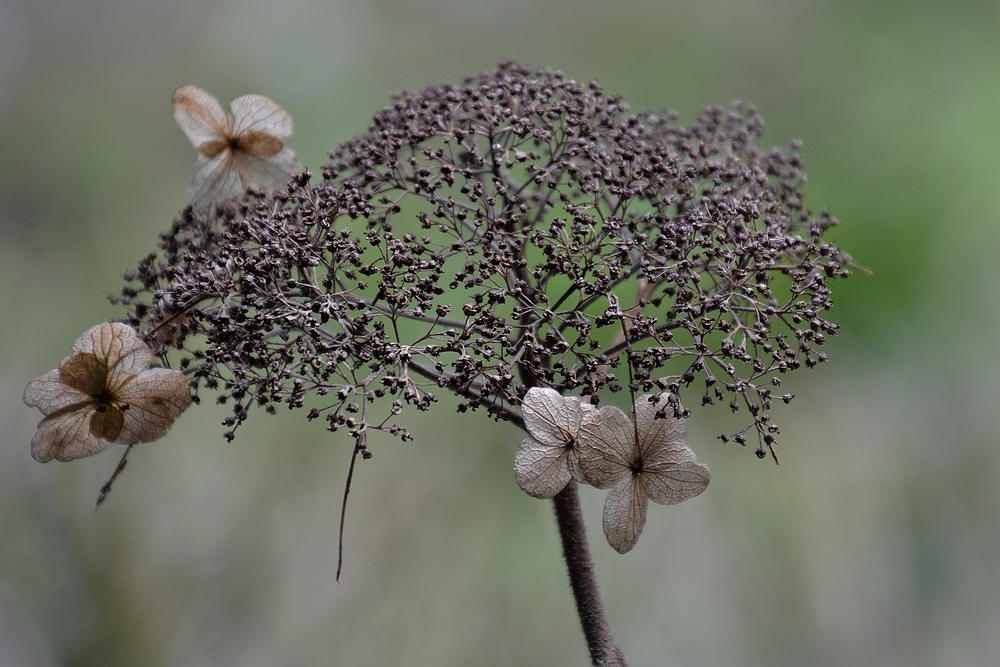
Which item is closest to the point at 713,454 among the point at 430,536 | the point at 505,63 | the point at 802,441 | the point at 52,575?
the point at 802,441

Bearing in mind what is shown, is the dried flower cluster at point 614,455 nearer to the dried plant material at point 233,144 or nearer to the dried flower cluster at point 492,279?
the dried flower cluster at point 492,279

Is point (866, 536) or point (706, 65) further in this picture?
point (706, 65)

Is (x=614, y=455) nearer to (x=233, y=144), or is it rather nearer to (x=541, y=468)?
(x=541, y=468)

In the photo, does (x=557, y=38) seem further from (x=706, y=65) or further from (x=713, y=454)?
(x=713, y=454)

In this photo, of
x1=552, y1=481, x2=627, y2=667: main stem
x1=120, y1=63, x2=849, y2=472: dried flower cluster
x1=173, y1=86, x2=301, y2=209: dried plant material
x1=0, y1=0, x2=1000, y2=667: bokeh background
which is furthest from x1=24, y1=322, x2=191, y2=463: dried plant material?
x1=0, y1=0, x2=1000, y2=667: bokeh background

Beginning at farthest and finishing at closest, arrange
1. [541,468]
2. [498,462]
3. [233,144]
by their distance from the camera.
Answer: [498,462] → [233,144] → [541,468]

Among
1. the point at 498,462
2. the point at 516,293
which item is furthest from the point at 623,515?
the point at 498,462
